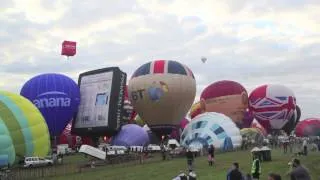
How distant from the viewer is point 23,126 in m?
34.3

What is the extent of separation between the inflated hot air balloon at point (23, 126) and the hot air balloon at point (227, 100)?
32.4m

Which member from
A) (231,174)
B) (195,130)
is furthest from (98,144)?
(231,174)

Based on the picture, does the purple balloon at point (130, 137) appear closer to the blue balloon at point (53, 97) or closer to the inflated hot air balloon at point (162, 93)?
the inflated hot air balloon at point (162, 93)

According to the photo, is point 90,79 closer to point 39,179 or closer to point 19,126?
point 19,126

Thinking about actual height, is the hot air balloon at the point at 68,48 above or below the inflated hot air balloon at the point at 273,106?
above

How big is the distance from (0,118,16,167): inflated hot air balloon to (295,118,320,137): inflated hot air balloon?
6457cm

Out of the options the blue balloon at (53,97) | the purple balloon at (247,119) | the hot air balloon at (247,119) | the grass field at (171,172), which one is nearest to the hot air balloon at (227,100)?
the hot air balloon at (247,119)

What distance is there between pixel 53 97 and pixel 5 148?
653 inches

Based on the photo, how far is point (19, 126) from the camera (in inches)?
1341

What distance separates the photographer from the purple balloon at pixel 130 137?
163 feet

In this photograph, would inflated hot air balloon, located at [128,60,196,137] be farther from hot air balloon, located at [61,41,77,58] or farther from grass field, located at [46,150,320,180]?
hot air balloon, located at [61,41,77,58]

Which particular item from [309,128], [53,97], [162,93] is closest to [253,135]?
[162,93]

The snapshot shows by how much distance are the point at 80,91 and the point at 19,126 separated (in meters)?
18.8

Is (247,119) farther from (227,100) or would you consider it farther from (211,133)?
(211,133)
